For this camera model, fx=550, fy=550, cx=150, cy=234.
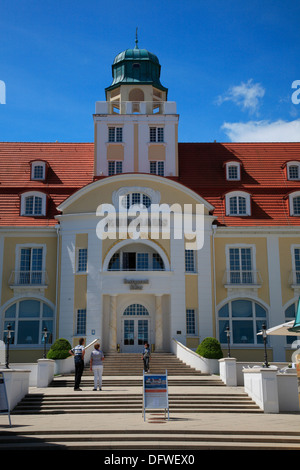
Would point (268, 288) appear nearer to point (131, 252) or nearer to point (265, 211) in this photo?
point (265, 211)

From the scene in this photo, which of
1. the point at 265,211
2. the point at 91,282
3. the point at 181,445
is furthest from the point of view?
the point at 265,211

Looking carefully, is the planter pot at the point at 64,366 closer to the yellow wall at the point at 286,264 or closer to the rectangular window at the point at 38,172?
the yellow wall at the point at 286,264

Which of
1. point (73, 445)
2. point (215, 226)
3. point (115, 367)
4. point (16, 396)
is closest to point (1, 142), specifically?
point (215, 226)

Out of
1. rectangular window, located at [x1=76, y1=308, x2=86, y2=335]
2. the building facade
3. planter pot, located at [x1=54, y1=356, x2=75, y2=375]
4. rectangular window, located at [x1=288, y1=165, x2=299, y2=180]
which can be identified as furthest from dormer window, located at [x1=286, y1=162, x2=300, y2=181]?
planter pot, located at [x1=54, y1=356, x2=75, y2=375]

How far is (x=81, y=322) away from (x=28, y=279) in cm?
470

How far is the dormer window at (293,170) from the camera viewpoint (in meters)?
40.0

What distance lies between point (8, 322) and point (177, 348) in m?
11.3

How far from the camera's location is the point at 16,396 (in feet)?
65.0

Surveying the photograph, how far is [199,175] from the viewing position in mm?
39906

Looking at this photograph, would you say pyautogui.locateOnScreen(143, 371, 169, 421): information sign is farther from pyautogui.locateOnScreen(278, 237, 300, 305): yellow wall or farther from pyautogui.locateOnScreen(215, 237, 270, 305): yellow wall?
pyautogui.locateOnScreen(278, 237, 300, 305): yellow wall

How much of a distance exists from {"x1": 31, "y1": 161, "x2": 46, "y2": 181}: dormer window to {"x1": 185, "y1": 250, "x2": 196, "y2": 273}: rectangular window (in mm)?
12256

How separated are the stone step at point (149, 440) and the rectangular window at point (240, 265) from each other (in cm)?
2083

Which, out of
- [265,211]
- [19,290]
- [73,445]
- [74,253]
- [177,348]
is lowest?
[73,445]

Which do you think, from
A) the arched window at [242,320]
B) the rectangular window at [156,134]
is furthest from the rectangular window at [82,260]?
the rectangular window at [156,134]
